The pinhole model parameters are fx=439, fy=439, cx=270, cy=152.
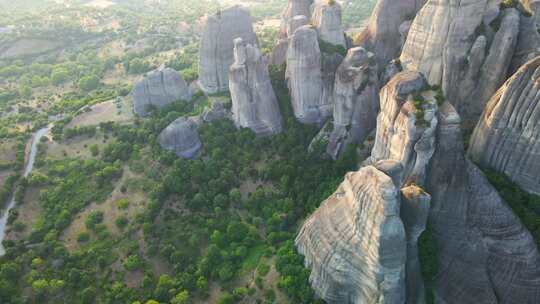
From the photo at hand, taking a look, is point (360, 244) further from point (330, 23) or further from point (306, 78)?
point (330, 23)

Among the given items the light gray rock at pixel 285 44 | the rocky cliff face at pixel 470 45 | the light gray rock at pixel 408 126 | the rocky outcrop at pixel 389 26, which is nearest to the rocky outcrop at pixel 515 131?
the rocky cliff face at pixel 470 45

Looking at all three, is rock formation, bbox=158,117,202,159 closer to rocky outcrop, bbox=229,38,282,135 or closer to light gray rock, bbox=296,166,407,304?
rocky outcrop, bbox=229,38,282,135

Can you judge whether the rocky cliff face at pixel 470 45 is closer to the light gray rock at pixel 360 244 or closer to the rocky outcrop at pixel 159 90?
the light gray rock at pixel 360 244

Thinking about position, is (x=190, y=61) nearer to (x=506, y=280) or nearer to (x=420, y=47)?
(x=420, y=47)

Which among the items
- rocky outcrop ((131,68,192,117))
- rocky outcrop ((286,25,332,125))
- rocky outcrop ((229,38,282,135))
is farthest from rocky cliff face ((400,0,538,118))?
rocky outcrop ((131,68,192,117))

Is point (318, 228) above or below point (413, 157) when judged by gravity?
below

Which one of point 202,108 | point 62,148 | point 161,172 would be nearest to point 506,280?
point 161,172

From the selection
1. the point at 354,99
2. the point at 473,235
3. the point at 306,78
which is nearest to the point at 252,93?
the point at 306,78
